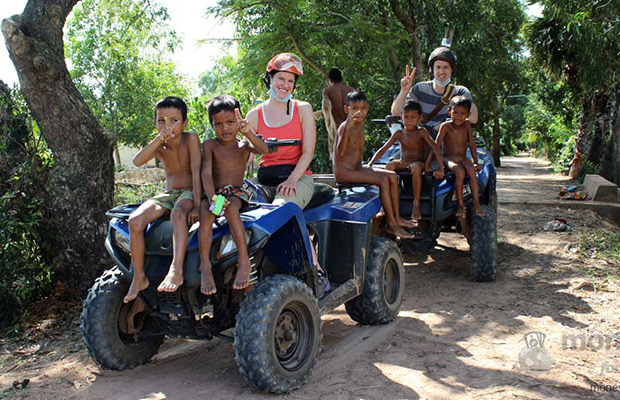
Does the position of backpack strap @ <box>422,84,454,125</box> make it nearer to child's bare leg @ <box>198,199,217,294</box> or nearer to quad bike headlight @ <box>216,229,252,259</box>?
quad bike headlight @ <box>216,229,252,259</box>

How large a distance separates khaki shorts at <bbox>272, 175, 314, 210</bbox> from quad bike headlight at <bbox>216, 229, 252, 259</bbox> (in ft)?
2.17

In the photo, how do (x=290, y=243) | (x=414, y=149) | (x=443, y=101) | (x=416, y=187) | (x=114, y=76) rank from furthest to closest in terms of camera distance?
(x=114, y=76) → (x=443, y=101) → (x=414, y=149) → (x=416, y=187) → (x=290, y=243)

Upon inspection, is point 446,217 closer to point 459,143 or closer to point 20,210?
point 459,143

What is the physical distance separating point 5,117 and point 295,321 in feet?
13.1

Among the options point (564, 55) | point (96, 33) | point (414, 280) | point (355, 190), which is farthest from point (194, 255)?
point (96, 33)

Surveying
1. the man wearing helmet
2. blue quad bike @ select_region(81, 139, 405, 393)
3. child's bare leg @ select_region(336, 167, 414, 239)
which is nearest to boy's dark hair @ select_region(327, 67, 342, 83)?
the man wearing helmet

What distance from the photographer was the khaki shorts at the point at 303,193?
13.8 ft

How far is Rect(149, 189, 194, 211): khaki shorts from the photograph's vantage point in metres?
3.65

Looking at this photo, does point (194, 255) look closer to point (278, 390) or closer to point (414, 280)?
point (278, 390)

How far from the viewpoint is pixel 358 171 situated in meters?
5.09

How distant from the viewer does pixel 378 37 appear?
12836mm

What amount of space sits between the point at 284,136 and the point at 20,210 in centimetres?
287

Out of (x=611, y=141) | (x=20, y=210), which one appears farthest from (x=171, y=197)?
(x=611, y=141)

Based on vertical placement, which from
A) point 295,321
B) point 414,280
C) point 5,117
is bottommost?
point 414,280
